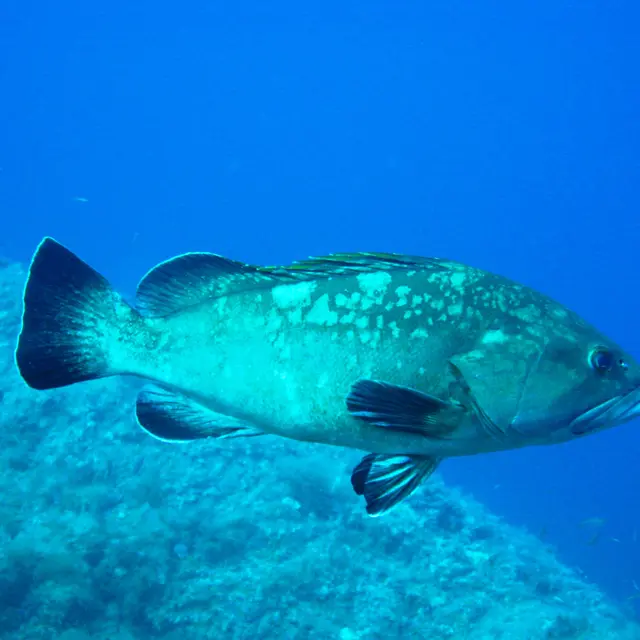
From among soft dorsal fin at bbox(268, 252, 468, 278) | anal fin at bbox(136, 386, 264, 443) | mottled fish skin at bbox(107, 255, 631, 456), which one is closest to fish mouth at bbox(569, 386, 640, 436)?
mottled fish skin at bbox(107, 255, 631, 456)

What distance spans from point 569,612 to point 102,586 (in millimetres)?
8160

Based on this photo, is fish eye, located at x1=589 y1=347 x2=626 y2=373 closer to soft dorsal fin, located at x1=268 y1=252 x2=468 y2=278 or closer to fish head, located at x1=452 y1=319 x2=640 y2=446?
fish head, located at x1=452 y1=319 x2=640 y2=446

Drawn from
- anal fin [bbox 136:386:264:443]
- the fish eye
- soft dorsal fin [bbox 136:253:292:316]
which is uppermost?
the fish eye

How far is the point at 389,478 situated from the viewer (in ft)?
8.30

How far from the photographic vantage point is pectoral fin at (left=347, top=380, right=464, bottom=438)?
2.22m

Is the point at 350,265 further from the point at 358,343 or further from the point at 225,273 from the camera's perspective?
the point at 225,273

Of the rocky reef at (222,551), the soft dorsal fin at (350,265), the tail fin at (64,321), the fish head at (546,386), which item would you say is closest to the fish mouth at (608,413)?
the fish head at (546,386)

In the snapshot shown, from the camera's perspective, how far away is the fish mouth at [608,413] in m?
2.43

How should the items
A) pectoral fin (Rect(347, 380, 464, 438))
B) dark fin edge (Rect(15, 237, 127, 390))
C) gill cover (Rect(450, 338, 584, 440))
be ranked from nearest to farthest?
pectoral fin (Rect(347, 380, 464, 438)), gill cover (Rect(450, 338, 584, 440)), dark fin edge (Rect(15, 237, 127, 390))

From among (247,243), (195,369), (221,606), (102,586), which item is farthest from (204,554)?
(247,243)

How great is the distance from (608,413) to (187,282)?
2.15 metres

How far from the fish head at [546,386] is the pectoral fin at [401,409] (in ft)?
0.61

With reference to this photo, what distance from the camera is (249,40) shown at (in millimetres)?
170250

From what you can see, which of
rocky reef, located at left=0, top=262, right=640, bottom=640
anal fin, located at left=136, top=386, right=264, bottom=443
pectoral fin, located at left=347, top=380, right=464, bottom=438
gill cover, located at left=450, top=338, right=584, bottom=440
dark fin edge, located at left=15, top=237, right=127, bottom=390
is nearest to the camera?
pectoral fin, located at left=347, top=380, right=464, bottom=438
